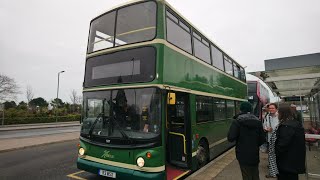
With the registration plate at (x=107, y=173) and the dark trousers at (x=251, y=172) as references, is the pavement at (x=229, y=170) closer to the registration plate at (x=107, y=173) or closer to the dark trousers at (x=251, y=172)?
the dark trousers at (x=251, y=172)

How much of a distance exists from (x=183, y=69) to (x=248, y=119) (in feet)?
8.38

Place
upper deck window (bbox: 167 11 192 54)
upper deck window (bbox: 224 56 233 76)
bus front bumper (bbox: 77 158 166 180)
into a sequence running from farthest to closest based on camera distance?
1. upper deck window (bbox: 224 56 233 76)
2. upper deck window (bbox: 167 11 192 54)
3. bus front bumper (bbox: 77 158 166 180)

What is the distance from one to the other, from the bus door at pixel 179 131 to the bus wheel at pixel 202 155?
3.09ft

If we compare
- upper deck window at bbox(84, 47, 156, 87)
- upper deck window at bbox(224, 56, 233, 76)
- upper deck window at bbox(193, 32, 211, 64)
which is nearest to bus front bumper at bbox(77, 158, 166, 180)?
upper deck window at bbox(84, 47, 156, 87)

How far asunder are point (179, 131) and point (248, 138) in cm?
259

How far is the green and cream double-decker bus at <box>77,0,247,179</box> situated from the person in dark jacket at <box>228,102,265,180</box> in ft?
5.03

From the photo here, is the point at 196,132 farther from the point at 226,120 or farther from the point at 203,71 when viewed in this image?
the point at 226,120

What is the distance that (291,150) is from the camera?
3.77 metres

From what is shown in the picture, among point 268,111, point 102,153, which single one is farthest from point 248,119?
point 102,153

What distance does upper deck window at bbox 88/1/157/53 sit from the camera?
584 cm

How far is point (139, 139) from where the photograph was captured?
199 inches

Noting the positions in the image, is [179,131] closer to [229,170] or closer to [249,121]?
[229,170]

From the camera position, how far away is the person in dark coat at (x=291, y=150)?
3.74m

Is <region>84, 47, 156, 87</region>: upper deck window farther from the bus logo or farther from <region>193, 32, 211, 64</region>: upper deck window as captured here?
<region>193, 32, 211, 64</region>: upper deck window
